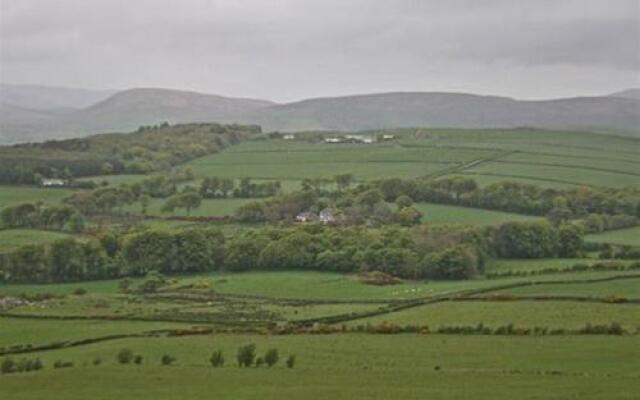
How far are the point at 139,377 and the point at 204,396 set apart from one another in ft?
20.8

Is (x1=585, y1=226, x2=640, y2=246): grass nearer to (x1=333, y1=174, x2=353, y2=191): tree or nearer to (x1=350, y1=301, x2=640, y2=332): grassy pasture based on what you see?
(x1=350, y1=301, x2=640, y2=332): grassy pasture

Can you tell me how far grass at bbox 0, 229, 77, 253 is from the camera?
10706 cm

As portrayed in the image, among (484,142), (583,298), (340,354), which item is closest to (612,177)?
(484,142)

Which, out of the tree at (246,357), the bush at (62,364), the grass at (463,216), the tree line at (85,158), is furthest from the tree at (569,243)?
the tree line at (85,158)

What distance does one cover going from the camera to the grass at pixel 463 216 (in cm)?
11908

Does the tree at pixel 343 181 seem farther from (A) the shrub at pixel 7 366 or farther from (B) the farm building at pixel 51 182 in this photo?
(A) the shrub at pixel 7 366

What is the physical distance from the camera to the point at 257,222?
422ft

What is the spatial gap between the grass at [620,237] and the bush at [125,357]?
63884 millimetres

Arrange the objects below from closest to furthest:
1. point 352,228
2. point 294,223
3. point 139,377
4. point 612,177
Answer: point 139,377 < point 352,228 < point 294,223 < point 612,177

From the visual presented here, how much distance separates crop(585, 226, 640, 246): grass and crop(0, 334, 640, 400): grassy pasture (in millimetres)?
50084

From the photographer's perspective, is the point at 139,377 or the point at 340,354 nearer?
the point at 139,377

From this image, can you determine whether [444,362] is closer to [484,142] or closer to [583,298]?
[583,298]

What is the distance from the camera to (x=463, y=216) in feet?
406

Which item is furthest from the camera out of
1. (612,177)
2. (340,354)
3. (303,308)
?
(612,177)
